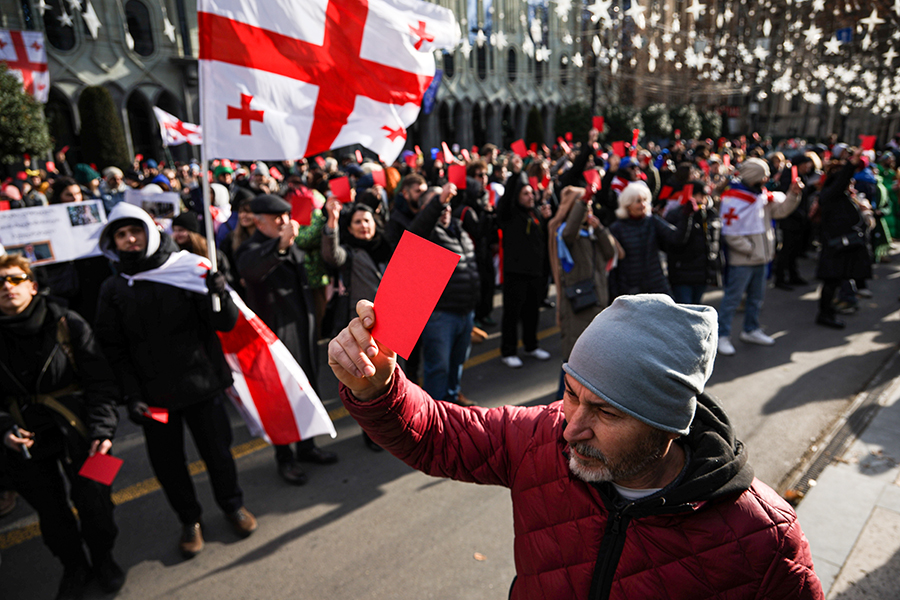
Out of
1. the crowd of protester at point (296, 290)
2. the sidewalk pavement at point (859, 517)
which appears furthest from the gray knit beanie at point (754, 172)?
the sidewalk pavement at point (859, 517)

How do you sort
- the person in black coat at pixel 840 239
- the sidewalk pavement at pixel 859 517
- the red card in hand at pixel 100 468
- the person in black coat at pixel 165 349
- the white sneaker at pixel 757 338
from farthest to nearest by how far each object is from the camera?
the person in black coat at pixel 840 239, the white sneaker at pixel 757 338, the person in black coat at pixel 165 349, the sidewalk pavement at pixel 859 517, the red card in hand at pixel 100 468

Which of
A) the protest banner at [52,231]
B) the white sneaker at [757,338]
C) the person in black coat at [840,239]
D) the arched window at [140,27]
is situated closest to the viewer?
the protest banner at [52,231]

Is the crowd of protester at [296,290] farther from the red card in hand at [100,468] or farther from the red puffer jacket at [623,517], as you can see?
the red puffer jacket at [623,517]

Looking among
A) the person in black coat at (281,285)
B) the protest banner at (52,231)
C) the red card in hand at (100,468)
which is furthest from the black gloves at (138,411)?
the protest banner at (52,231)

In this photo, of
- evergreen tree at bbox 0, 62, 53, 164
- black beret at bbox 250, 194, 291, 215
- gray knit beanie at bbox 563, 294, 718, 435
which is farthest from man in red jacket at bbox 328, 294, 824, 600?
evergreen tree at bbox 0, 62, 53, 164

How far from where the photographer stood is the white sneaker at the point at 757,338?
243 inches

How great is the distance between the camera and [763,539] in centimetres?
123

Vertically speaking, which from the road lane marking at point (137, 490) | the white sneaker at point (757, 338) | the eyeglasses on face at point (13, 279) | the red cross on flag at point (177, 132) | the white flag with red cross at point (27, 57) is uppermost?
the white flag with red cross at point (27, 57)

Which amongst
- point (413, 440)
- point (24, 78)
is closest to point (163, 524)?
point (413, 440)

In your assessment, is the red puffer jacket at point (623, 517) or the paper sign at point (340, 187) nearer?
the red puffer jacket at point (623, 517)

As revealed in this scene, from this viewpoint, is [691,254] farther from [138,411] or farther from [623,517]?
[138,411]

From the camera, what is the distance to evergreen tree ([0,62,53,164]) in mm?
14055

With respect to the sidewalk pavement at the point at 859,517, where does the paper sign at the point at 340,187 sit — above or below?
above

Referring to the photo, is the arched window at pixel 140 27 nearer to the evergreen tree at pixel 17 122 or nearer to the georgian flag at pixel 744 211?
the evergreen tree at pixel 17 122
